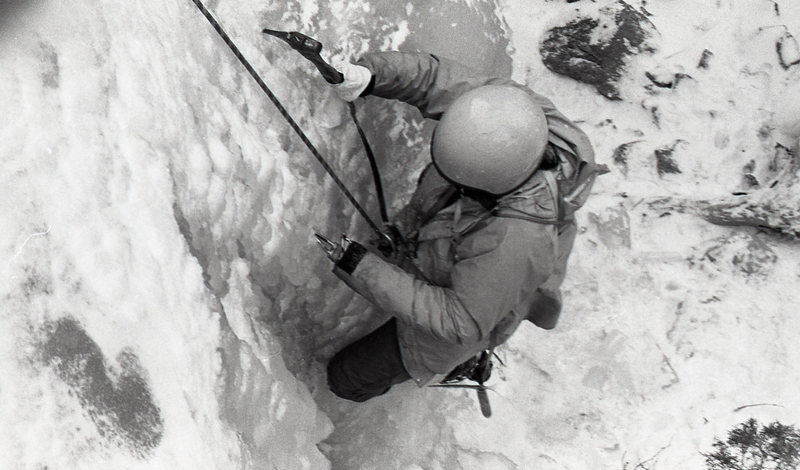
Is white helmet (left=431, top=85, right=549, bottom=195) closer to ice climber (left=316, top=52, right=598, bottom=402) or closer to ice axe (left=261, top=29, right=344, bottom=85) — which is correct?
ice climber (left=316, top=52, right=598, bottom=402)

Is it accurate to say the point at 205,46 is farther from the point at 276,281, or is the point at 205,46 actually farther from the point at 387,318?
the point at 387,318

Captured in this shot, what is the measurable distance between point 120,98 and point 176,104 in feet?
0.49

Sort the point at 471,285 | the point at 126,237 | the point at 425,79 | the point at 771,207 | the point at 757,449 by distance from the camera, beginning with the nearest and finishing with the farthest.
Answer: the point at 126,237 → the point at 471,285 → the point at 425,79 → the point at 757,449 → the point at 771,207

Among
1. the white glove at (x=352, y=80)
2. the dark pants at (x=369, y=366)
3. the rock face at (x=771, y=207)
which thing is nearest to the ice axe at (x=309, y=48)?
the white glove at (x=352, y=80)

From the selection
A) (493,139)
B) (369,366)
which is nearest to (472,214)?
(493,139)

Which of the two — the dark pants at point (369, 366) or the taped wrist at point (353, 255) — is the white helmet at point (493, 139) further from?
the dark pants at point (369, 366)

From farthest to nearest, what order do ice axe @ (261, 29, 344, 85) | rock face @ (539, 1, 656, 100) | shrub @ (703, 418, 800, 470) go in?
1. rock face @ (539, 1, 656, 100)
2. shrub @ (703, 418, 800, 470)
3. ice axe @ (261, 29, 344, 85)

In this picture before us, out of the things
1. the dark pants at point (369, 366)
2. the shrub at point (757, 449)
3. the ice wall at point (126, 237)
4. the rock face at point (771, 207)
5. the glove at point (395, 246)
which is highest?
the ice wall at point (126, 237)

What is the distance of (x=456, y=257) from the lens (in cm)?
171

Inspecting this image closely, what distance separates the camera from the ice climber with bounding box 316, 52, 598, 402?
1.56 metres

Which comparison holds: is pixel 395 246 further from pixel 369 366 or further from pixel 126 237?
pixel 126 237

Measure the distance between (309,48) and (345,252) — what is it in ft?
1.70

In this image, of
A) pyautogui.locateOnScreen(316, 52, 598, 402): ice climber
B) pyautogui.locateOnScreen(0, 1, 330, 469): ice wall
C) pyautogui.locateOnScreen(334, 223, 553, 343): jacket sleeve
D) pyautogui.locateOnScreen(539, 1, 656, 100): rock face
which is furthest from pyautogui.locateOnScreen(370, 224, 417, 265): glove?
pyautogui.locateOnScreen(539, 1, 656, 100): rock face

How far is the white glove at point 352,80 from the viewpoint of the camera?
→ 181 cm
